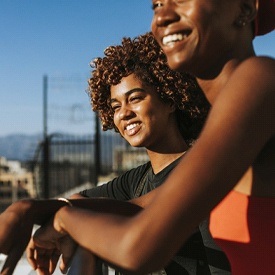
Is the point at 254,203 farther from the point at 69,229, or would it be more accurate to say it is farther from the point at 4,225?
the point at 4,225

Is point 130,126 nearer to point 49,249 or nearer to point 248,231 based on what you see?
point 49,249

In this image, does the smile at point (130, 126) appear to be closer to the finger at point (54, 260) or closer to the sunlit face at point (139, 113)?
the sunlit face at point (139, 113)

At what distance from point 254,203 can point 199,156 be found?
0.81 ft

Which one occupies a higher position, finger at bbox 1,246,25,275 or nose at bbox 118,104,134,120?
nose at bbox 118,104,134,120

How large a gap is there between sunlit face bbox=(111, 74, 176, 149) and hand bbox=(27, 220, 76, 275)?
1255mm

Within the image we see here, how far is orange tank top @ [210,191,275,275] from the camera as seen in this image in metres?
1.33

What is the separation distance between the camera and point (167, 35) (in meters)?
1.37

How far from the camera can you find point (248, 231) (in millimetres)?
1354

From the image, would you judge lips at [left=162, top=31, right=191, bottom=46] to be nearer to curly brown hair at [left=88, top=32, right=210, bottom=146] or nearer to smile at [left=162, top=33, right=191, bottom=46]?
smile at [left=162, top=33, right=191, bottom=46]

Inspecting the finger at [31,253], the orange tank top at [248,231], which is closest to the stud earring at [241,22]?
the orange tank top at [248,231]

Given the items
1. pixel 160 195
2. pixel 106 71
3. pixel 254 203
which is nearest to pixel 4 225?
pixel 160 195

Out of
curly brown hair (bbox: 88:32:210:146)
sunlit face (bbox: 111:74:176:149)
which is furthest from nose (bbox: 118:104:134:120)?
curly brown hair (bbox: 88:32:210:146)

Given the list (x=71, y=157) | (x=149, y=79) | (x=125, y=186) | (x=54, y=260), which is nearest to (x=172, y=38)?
(x=54, y=260)

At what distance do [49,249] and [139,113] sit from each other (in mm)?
1320
